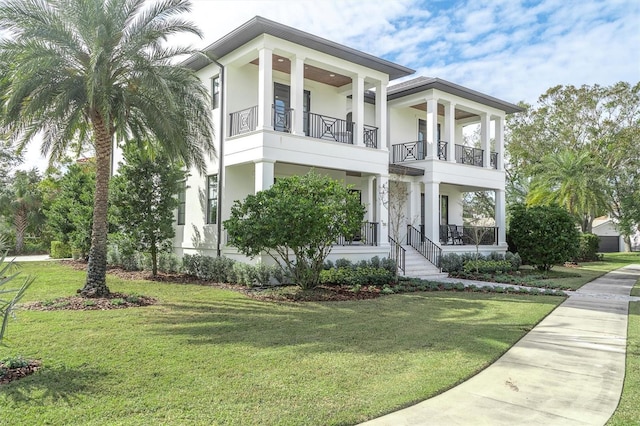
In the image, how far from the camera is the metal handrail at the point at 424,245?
18594 mm

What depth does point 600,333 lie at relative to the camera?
802 cm

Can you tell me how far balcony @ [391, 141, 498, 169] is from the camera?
20.9 metres

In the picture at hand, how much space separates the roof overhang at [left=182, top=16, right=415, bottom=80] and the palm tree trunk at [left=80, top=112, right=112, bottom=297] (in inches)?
153

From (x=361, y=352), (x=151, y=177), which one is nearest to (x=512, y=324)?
(x=361, y=352)

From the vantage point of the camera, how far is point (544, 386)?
5.22 meters

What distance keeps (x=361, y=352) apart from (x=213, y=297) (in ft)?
20.0

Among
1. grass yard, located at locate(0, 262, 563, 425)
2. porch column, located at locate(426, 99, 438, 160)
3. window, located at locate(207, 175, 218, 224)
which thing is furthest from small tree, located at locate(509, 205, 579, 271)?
window, located at locate(207, 175, 218, 224)

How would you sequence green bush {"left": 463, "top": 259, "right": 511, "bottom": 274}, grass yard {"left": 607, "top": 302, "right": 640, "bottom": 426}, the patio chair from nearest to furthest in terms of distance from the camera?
grass yard {"left": 607, "top": 302, "right": 640, "bottom": 426} < green bush {"left": 463, "top": 259, "right": 511, "bottom": 274} < the patio chair

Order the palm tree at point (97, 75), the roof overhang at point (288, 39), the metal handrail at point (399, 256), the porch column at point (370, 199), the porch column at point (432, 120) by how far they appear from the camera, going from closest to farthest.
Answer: the palm tree at point (97, 75) → the roof overhang at point (288, 39) → the metal handrail at point (399, 256) → the porch column at point (370, 199) → the porch column at point (432, 120)

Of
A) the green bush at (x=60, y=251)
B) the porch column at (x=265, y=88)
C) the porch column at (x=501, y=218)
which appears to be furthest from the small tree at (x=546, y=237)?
the green bush at (x=60, y=251)

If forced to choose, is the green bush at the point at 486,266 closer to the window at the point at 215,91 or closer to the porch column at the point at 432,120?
the porch column at the point at 432,120

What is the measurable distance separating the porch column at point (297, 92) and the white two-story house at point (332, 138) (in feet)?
0.11

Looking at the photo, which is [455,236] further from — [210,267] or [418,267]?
[210,267]

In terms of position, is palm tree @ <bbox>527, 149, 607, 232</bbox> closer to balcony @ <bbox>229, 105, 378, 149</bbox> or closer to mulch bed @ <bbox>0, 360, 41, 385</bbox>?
balcony @ <bbox>229, 105, 378, 149</bbox>
